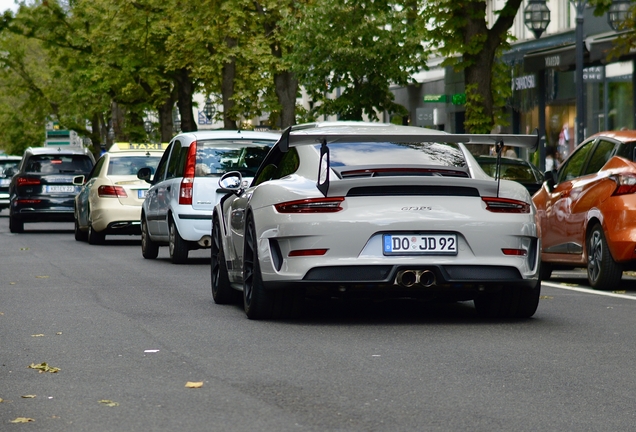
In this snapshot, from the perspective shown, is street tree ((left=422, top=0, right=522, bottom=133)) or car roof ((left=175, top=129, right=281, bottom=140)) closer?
car roof ((left=175, top=129, right=281, bottom=140))

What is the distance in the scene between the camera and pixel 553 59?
34.2m

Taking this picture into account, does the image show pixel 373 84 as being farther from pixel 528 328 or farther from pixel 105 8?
pixel 528 328

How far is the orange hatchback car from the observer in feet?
42.5

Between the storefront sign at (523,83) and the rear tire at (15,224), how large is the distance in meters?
16.4

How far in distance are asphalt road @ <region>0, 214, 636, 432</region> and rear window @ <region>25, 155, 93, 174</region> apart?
56.4 ft

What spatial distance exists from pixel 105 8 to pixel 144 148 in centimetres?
2059

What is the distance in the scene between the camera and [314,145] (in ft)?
33.6

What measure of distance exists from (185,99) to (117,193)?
81.3ft

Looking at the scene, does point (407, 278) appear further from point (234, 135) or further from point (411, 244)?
point (234, 135)

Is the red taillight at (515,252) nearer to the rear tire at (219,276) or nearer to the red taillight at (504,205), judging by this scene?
the red taillight at (504,205)

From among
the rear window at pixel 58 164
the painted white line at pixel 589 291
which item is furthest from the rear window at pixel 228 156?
the rear window at pixel 58 164

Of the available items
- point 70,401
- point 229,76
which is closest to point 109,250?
point 70,401

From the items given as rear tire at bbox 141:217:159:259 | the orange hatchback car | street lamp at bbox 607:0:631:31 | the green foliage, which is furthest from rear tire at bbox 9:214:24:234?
the orange hatchback car

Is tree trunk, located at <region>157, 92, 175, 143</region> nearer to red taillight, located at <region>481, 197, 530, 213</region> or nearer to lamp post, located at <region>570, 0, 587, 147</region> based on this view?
lamp post, located at <region>570, 0, 587, 147</region>
